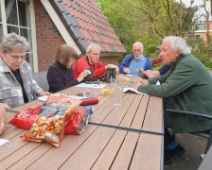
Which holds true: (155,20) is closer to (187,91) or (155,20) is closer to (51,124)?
(187,91)

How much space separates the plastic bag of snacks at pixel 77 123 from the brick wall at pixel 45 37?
13.9 feet

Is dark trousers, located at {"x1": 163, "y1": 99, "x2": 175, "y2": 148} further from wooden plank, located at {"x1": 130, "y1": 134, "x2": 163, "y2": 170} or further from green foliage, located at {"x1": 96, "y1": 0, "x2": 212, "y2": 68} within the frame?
green foliage, located at {"x1": 96, "y1": 0, "x2": 212, "y2": 68}

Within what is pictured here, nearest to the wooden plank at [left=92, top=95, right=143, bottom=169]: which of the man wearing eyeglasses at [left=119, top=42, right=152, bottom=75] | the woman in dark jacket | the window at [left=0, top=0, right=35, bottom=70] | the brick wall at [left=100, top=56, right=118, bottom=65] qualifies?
the woman in dark jacket

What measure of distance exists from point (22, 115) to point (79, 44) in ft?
12.6

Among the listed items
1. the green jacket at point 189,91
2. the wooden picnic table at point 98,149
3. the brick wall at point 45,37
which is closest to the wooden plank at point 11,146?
the wooden picnic table at point 98,149

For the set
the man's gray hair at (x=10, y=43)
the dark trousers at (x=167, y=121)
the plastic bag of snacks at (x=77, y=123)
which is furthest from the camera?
the dark trousers at (x=167, y=121)

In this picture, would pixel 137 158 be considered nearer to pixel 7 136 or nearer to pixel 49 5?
pixel 7 136

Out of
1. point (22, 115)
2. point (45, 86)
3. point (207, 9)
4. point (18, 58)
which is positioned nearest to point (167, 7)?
point (207, 9)

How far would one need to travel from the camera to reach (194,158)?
3.16 meters

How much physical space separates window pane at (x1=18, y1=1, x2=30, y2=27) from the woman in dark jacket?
2.75m

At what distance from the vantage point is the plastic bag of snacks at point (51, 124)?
1.29 meters

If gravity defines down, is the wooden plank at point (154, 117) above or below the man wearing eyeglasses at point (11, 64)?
below

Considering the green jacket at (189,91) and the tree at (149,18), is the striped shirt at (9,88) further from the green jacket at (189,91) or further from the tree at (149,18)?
the tree at (149,18)

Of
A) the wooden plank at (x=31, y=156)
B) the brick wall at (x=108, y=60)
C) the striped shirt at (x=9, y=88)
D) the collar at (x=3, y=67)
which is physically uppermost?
the brick wall at (x=108, y=60)
